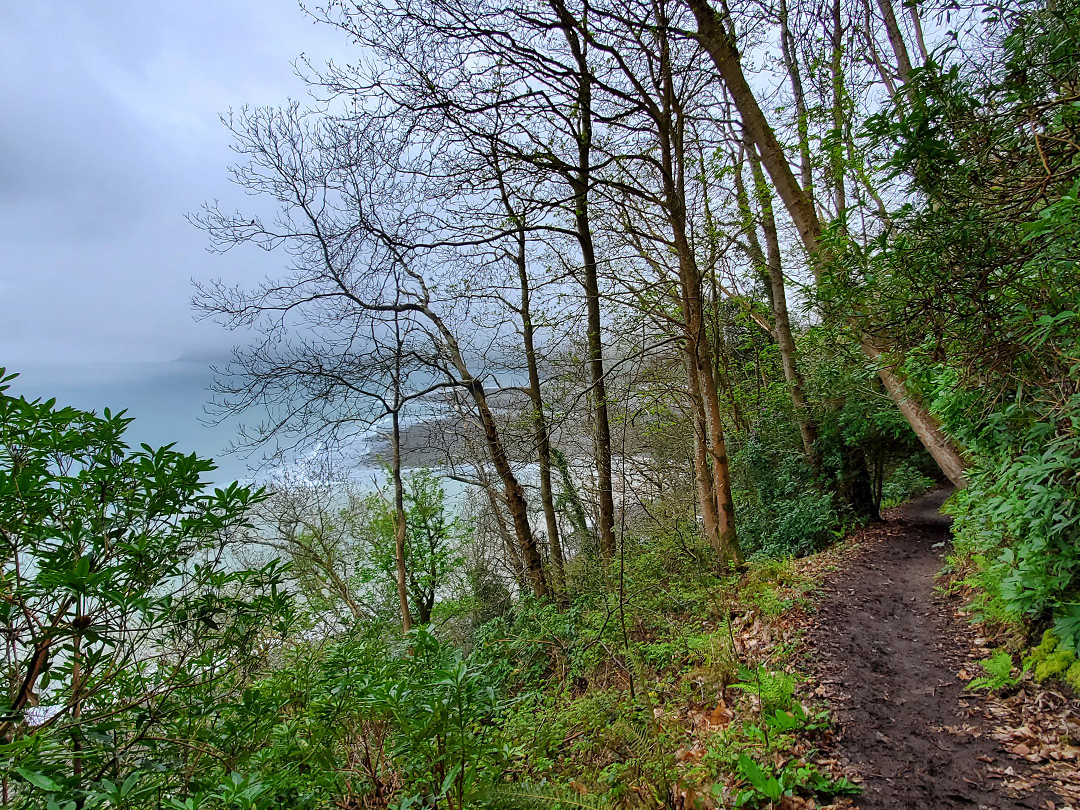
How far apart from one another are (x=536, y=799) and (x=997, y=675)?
11.0 ft

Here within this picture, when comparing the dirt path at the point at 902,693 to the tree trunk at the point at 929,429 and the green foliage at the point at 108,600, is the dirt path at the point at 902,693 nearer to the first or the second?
the tree trunk at the point at 929,429

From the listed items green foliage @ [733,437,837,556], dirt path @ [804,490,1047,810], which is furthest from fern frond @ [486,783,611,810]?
green foliage @ [733,437,837,556]

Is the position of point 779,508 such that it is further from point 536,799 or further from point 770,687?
point 536,799

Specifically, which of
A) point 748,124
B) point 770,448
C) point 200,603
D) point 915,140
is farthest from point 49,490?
point 770,448

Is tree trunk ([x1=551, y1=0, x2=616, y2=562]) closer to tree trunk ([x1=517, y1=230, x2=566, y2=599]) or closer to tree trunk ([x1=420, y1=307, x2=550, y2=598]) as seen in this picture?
tree trunk ([x1=517, y1=230, x2=566, y2=599])

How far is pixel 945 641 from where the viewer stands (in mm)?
3975

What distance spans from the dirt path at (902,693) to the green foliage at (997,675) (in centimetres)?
13

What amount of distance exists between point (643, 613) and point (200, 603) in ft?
17.8

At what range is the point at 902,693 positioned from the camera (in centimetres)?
333

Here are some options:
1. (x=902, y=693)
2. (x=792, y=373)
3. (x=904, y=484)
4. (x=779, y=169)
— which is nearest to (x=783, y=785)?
(x=902, y=693)

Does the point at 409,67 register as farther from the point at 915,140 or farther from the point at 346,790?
the point at 346,790

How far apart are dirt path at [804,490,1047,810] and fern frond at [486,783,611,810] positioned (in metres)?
1.50

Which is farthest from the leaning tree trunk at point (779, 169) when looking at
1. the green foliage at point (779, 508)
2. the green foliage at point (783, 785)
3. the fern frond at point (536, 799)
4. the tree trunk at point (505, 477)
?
the tree trunk at point (505, 477)

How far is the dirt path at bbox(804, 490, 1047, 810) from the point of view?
241 cm
